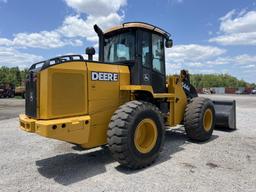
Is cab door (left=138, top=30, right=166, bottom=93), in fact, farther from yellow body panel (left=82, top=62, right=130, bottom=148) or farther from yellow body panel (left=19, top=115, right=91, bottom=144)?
yellow body panel (left=19, top=115, right=91, bottom=144)

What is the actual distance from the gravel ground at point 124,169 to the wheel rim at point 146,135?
1.37 ft

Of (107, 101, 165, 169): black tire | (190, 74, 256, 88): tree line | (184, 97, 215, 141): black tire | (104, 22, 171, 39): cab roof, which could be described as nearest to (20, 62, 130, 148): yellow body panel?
(107, 101, 165, 169): black tire

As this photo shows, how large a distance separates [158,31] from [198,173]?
143 inches

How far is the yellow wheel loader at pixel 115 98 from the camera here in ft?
16.7

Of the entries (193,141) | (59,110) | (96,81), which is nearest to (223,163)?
(193,141)

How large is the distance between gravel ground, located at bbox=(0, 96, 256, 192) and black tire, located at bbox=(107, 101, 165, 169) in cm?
21

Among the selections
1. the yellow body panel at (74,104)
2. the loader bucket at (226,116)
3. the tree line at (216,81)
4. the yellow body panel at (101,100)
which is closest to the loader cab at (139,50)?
the yellow body panel at (101,100)

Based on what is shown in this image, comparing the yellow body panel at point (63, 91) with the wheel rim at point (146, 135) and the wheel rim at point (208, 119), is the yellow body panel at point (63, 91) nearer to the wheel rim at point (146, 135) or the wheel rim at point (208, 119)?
the wheel rim at point (146, 135)

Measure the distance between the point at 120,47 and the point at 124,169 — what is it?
2.90 metres

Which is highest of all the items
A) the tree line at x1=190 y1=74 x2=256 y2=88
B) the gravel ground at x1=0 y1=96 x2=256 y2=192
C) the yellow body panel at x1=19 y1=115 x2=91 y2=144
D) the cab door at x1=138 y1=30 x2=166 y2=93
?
the tree line at x1=190 y1=74 x2=256 y2=88

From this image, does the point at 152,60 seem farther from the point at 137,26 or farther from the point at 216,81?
the point at 216,81

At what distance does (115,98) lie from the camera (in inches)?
242

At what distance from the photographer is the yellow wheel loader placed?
510 centimetres

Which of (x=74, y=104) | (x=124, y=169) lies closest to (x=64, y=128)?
(x=74, y=104)
